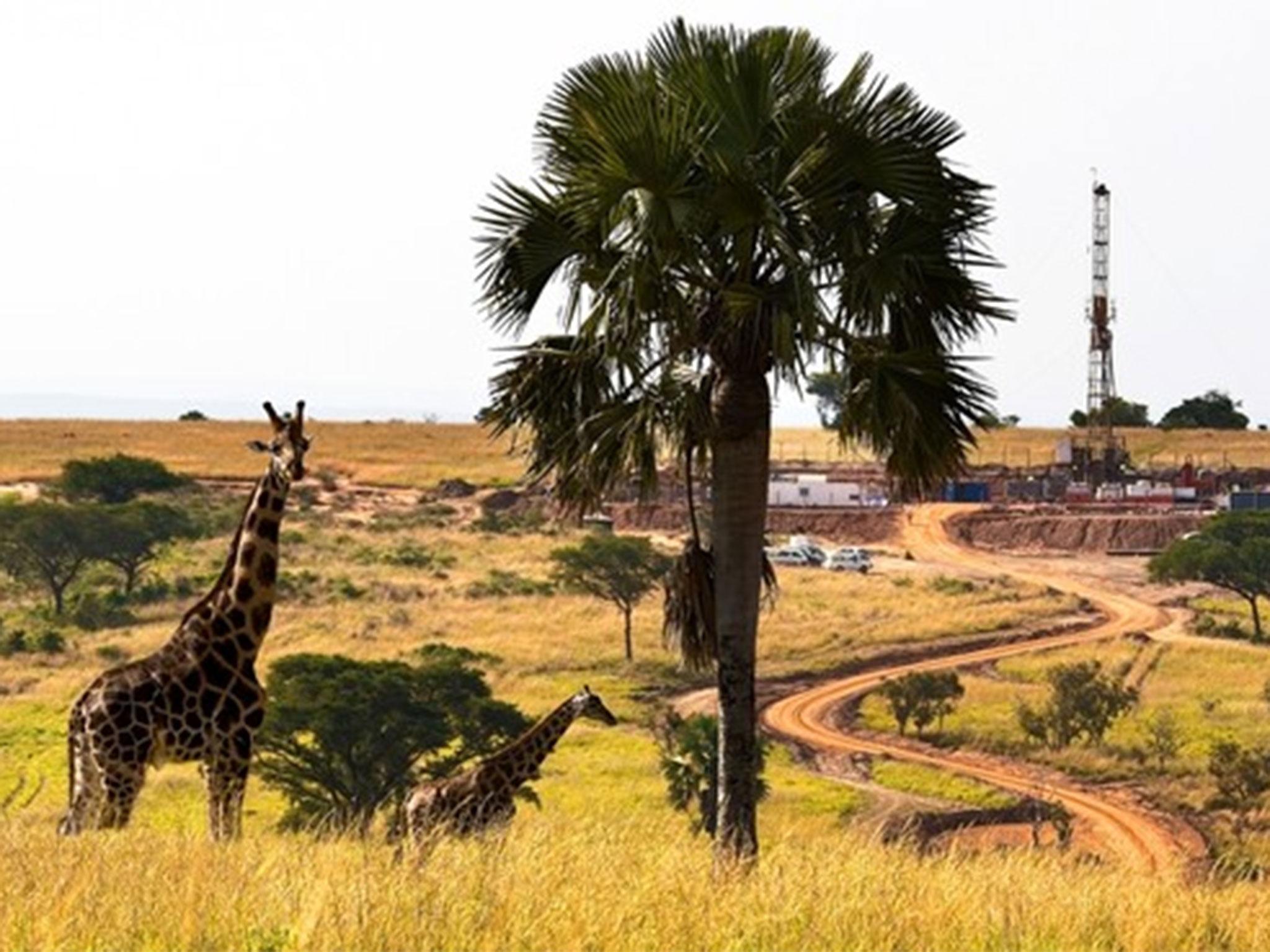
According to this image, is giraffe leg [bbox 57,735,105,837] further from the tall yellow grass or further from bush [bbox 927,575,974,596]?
bush [bbox 927,575,974,596]

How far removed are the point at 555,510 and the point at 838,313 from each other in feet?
9.41

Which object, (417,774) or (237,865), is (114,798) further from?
(417,774)

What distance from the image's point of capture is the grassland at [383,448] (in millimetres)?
131625

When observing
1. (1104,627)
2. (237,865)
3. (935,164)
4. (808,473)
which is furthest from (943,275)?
(808,473)

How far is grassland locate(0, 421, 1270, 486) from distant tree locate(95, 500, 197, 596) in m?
36.1

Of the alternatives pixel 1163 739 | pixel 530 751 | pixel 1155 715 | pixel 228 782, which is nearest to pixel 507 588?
pixel 1155 715

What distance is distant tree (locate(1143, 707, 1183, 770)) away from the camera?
1921 inches

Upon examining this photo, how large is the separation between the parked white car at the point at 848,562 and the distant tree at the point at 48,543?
34.0m

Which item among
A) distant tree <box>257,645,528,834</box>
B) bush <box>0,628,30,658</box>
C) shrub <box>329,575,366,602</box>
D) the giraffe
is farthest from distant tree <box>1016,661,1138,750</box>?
the giraffe

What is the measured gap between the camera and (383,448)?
483 feet

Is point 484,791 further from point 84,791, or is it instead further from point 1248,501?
point 1248,501

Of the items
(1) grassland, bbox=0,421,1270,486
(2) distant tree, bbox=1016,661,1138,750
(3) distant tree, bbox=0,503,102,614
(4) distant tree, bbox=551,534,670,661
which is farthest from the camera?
(1) grassland, bbox=0,421,1270,486

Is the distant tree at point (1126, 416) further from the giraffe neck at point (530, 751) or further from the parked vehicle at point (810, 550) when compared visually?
the giraffe neck at point (530, 751)

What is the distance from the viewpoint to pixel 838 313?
51.5 feet
